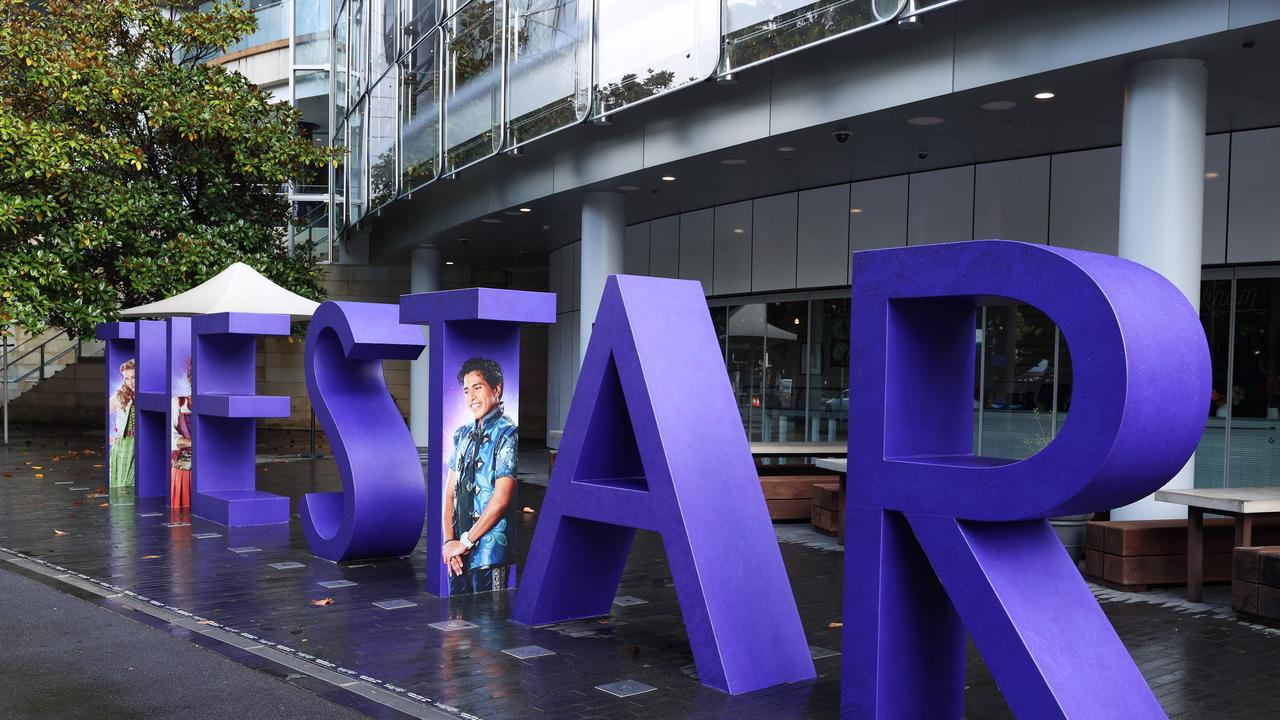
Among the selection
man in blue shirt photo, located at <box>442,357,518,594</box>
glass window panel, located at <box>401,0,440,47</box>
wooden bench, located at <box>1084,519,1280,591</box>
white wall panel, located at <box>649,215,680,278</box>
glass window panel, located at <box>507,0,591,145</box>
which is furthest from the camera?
white wall panel, located at <box>649,215,680,278</box>

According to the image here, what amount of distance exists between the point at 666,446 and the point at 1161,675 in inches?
123

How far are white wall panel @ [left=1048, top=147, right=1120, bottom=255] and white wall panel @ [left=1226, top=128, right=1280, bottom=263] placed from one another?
115 centimetres

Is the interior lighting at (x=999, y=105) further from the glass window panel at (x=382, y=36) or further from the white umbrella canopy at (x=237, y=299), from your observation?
the glass window panel at (x=382, y=36)

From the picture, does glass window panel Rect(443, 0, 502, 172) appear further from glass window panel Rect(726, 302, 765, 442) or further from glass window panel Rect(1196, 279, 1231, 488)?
glass window panel Rect(1196, 279, 1231, 488)

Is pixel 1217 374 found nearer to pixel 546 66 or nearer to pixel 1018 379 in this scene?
pixel 1018 379

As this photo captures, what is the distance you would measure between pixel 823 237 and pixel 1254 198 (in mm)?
5709

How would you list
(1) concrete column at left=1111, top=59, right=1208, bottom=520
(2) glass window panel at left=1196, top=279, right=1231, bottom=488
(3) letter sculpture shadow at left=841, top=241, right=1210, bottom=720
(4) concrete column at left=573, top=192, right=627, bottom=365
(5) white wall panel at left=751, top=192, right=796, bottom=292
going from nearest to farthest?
(3) letter sculpture shadow at left=841, top=241, right=1210, bottom=720 → (1) concrete column at left=1111, top=59, right=1208, bottom=520 → (2) glass window panel at left=1196, top=279, right=1231, bottom=488 → (4) concrete column at left=573, top=192, right=627, bottom=365 → (5) white wall panel at left=751, top=192, right=796, bottom=292

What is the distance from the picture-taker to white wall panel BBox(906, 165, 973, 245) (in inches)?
542

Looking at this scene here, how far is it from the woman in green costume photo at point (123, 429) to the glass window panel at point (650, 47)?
7228 millimetres

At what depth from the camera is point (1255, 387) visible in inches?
456

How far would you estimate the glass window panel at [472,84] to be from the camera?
1447 centimetres

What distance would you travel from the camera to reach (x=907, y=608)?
17.4 ft

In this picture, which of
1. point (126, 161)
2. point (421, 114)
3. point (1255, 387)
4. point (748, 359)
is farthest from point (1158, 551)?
point (126, 161)

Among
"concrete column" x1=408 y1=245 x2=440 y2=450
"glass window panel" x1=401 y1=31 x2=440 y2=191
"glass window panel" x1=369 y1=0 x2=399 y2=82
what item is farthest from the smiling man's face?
"concrete column" x1=408 y1=245 x2=440 y2=450
